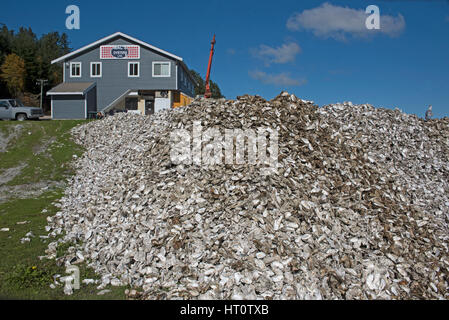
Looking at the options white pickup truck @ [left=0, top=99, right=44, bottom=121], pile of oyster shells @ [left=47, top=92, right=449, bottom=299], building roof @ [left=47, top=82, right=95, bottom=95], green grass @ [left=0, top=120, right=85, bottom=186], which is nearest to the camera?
pile of oyster shells @ [left=47, top=92, right=449, bottom=299]

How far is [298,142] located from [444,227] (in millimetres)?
4456

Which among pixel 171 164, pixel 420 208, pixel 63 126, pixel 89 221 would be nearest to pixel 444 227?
pixel 420 208

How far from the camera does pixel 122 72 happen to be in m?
33.6

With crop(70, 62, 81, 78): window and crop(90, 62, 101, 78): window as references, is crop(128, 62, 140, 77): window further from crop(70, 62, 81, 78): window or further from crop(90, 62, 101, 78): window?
crop(70, 62, 81, 78): window

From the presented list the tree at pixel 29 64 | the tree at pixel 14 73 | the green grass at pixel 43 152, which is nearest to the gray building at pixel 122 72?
the green grass at pixel 43 152

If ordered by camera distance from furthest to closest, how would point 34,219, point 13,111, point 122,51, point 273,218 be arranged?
point 122,51 → point 13,111 → point 34,219 → point 273,218

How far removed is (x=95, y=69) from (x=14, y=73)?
30.9 m

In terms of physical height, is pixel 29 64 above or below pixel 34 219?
above

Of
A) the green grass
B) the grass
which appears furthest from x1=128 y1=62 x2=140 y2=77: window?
the grass

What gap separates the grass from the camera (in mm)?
6285

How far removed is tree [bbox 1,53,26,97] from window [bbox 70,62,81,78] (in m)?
28.2

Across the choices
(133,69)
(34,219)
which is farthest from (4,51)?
(34,219)

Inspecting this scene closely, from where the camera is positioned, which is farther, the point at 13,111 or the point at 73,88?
the point at 73,88

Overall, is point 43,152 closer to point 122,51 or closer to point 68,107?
point 68,107
